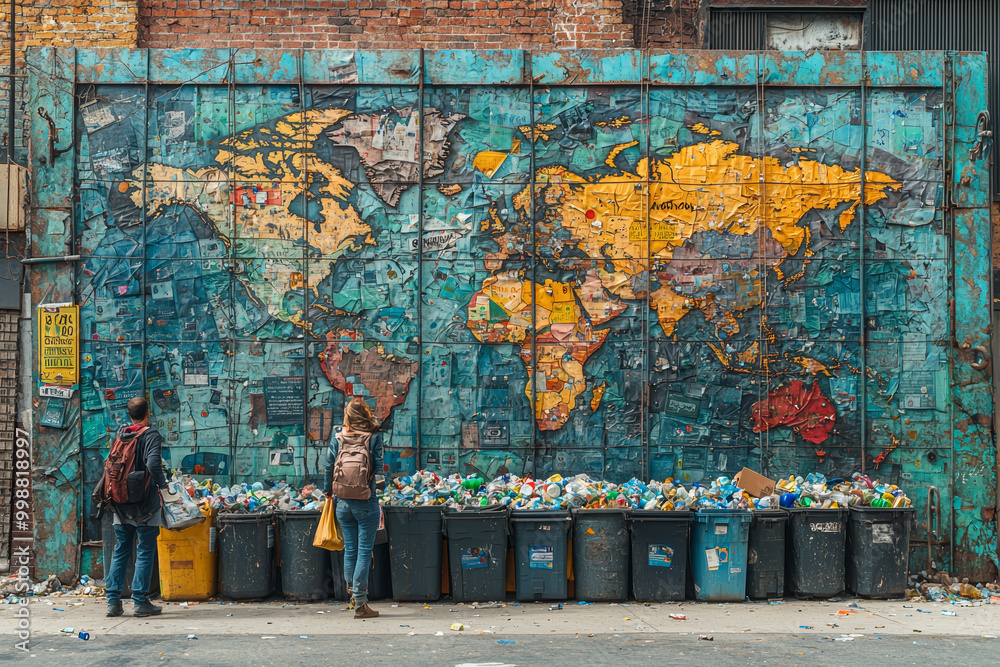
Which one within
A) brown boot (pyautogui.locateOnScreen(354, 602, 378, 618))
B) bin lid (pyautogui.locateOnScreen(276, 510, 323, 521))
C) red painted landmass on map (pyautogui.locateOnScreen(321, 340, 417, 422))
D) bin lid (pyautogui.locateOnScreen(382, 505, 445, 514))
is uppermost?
red painted landmass on map (pyautogui.locateOnScreen(321, 340, 417, 422))

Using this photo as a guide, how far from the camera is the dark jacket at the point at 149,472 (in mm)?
6648

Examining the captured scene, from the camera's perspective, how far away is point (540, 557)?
7148 mm

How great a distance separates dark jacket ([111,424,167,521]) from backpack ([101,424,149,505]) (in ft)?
0.11

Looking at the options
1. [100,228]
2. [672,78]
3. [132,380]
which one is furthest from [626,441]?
[100,228]

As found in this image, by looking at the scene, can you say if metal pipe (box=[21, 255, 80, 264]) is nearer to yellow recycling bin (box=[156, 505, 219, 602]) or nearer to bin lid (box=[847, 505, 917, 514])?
yellow recycling bin (box=[156, 505, 219, 602])

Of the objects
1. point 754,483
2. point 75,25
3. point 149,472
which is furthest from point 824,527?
point 75,25

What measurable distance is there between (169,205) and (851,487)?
749cm

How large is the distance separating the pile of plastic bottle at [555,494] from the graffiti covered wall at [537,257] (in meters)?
0.39

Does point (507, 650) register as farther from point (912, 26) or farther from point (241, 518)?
point (912, 26)

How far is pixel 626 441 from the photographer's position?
8.24 metres

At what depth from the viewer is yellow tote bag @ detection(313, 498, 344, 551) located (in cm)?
672

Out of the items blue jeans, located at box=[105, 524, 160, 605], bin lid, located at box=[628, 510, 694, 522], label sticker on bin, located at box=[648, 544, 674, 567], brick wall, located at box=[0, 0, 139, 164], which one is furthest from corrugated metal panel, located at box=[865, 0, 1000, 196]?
blue jeans, located at box=[105, 524, 160, 605]

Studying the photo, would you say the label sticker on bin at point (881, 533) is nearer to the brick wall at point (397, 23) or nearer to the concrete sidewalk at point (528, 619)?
the concrete sidewalk at point (528, 619)

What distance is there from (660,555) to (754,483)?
1460 mm
